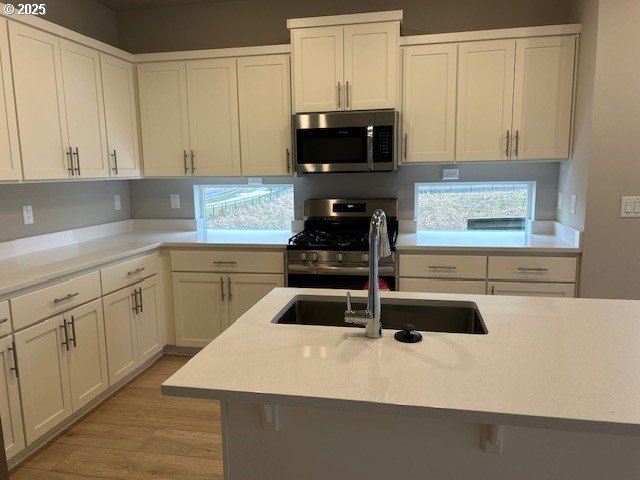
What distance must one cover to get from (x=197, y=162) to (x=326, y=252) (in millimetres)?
1298

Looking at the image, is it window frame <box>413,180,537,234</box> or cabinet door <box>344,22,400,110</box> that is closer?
cabinet door <box>344,22,400,110</box>

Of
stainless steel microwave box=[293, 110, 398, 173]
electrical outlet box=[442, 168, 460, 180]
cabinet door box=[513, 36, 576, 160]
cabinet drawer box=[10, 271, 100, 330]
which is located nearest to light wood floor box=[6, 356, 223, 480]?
cabinet drawer box=[10, 271, 100, 330]

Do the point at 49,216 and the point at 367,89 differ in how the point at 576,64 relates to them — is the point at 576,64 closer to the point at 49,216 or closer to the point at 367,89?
the point at 367,89

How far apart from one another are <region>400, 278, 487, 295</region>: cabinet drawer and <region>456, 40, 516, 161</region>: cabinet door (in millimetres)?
891

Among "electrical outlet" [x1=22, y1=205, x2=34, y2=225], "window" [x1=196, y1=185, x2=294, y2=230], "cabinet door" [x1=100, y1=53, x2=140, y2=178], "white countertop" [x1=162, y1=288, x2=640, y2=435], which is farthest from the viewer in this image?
"window" [x1=196, y1=185, x2=294, y2=230]

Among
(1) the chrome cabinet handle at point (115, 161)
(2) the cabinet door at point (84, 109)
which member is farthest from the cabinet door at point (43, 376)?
(1) the chrome cabinet handle at point (115, 161)

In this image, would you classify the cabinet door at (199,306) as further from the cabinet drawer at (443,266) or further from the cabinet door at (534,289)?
the cabinet door at (534,289)

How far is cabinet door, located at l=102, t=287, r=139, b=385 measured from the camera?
2846 millimetres

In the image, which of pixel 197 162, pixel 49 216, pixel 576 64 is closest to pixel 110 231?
pixel 49 216

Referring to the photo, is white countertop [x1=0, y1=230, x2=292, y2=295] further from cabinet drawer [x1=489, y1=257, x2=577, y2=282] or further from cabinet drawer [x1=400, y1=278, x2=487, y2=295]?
cabinet drawer [x1=489, y1=257, x2=577, y2=282]

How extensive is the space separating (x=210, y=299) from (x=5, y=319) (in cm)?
147

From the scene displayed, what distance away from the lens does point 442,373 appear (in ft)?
3.87

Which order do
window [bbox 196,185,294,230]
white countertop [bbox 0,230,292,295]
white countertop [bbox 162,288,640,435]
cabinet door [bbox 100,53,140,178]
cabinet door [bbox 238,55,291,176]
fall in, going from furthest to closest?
window [bbox 196,185,294,230] → cabinet door [bbox 238,55,291,176] → cabinet door [bbox 100,53,140,178] → white countertop [bbox 0,230,292,295] → white countertop [bbox 162,288,640,435]

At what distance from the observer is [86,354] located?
8.68 ft
